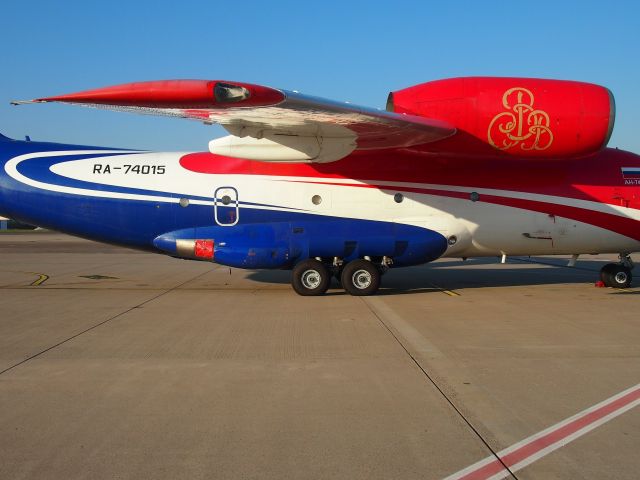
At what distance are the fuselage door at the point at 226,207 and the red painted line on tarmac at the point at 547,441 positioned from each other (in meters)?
7.52

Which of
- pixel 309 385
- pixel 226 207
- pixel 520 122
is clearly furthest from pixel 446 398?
pixel 226 207

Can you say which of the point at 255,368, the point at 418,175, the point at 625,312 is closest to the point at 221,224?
the point at 418,175

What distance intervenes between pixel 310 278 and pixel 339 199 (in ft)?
5.33

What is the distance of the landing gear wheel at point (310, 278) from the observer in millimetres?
10250

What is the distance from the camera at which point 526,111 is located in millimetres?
9320

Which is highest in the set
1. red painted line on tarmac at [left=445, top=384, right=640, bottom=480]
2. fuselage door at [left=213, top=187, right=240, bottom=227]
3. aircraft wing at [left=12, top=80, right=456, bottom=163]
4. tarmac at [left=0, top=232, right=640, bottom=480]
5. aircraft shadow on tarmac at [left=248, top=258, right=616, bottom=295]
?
aircraft wing at [left=12, top=80, right=456, bottom=163]

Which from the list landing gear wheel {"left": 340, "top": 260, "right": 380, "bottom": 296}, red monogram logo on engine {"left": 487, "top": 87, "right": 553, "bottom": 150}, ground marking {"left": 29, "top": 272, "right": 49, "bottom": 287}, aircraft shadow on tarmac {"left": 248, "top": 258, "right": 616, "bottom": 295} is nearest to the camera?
red monogram logo on engine {"left": 487, "top": 87, "right": 553, "bottom": 150}

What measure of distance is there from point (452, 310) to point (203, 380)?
15.9 feet

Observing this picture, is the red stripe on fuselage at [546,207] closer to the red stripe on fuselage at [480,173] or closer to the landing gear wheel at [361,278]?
the red stripe on fuselage at [480,173]


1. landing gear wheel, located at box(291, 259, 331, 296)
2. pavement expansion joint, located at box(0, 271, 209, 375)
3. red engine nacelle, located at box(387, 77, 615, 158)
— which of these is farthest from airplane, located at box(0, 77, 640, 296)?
pavement expansion joint, located at box(0, 271, 209, 375)

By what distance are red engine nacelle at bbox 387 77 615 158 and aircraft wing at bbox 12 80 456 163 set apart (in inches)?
17.7

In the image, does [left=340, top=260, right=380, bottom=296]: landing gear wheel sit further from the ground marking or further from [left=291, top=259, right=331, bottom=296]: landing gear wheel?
the ground marking

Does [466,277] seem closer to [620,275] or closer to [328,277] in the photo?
[620,275]

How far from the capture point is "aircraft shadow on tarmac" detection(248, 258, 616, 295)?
11.8 m
